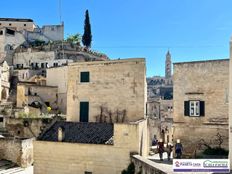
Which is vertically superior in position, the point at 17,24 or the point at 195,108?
the point at 17,24

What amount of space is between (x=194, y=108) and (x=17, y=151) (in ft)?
51.6

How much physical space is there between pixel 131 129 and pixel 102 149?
220cm

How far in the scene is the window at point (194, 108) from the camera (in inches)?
864

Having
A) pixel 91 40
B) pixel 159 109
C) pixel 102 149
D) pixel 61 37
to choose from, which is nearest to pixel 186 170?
pixel 102 149

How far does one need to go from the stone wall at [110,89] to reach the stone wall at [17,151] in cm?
616

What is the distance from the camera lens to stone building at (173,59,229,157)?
21375 mm

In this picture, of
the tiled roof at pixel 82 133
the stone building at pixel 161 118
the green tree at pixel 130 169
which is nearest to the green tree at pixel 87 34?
the stone building at pixel 161 118

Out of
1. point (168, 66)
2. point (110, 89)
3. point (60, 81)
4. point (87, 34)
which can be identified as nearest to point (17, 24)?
point (87, 34)

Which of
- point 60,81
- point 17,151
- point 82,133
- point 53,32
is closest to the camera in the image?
point 82,133

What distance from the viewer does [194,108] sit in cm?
2234

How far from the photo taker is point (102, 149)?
752 inches

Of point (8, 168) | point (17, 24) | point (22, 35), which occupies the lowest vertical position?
point (8, 168)

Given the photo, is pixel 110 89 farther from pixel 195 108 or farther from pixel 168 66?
pixel 168 66

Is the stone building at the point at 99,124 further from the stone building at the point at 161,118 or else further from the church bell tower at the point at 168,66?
the church bell tower at the point at 168,66
